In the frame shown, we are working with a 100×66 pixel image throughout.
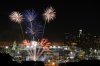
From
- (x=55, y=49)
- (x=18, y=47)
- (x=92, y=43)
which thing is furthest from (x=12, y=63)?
(x=92, y=43)

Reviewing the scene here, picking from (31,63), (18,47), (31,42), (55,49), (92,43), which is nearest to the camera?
(31,63)

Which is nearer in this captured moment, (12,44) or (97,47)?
(12,44)

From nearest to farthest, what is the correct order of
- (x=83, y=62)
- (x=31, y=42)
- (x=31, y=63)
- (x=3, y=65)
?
(x=3, y=65) → (x=31, y=63) → (x=83, y=62) → (x=31, y=42)

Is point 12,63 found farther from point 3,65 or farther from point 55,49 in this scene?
point 55,49

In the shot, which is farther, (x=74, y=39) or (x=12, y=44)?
(x=74, y=39)

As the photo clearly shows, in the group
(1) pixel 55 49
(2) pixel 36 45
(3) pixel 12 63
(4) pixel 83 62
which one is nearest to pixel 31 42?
(2) pixel 36 45

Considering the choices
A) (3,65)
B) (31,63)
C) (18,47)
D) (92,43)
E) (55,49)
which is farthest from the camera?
(92,43)

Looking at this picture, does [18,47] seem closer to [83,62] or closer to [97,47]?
[97,47]

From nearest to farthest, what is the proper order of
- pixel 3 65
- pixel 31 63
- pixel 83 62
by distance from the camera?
1. pixel 3 65
2. pixel 31 63
3. pixel 83 62
